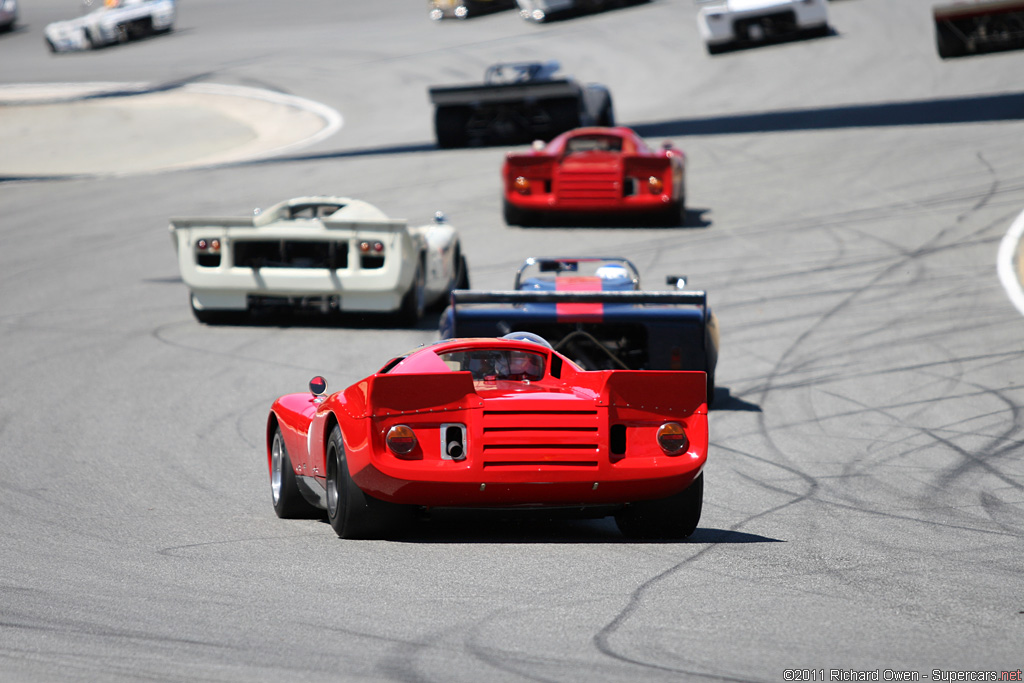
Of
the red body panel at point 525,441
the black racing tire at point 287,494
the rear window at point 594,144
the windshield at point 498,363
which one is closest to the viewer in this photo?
the red body panel at point 525,441

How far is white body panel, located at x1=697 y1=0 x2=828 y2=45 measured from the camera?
97.1 ft

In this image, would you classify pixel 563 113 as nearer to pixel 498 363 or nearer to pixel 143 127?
pixel 143 127

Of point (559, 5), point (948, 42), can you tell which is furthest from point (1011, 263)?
point (559, 5)

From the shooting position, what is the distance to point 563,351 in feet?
32.9

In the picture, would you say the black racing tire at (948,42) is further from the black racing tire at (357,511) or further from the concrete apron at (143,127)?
the black racing tire at (357,511)

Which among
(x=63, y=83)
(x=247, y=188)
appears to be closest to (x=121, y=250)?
(x=247, y=188)

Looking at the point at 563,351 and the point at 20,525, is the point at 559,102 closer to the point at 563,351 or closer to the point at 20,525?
the point at 563,351

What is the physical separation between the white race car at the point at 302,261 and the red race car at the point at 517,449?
6.61m

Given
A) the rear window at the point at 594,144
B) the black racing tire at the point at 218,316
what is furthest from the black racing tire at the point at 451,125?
the black racing tire at the point at 218,316

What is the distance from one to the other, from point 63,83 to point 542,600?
3470cm

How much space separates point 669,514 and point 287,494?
204 centimetres

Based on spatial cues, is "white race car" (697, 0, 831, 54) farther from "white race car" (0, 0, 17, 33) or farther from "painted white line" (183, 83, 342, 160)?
"white race car" (0, 0, 17, 33)

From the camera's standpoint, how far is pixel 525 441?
6.11 m

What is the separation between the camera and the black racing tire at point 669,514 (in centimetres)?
643
